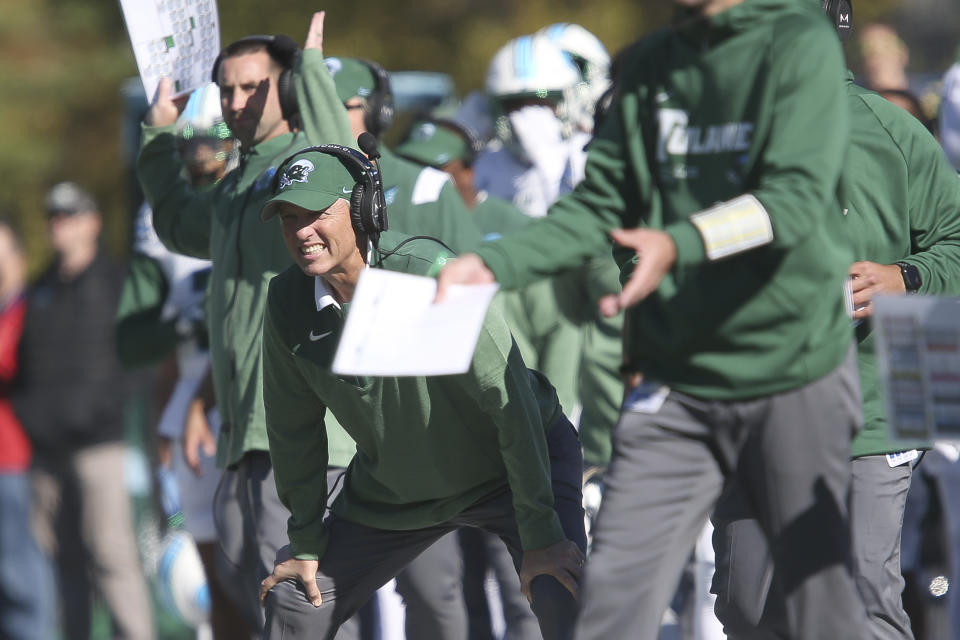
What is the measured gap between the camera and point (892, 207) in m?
4.23

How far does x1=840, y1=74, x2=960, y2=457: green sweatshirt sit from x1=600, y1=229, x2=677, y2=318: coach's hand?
49.0 inches

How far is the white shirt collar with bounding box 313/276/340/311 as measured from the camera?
4.12m

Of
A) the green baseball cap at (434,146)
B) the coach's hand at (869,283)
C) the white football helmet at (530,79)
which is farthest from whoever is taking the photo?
the white football helmet at (530,79)

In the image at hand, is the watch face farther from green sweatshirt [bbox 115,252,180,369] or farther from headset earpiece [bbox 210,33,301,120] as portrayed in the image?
green sweatshirt [bbox 115,252,180,369]

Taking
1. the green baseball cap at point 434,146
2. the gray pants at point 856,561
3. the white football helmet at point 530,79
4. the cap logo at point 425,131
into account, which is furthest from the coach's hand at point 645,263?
the white football helmet at point 530,79

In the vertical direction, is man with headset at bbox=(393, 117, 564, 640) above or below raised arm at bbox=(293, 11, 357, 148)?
below

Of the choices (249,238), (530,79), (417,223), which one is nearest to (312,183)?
(249,238)

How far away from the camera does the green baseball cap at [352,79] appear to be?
5.69m

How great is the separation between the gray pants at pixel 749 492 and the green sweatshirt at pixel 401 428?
2.23ft

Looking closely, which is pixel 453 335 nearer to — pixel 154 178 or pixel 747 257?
pixel 747 257

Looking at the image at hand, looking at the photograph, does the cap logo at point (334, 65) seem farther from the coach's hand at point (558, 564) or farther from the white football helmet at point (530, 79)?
the coach's hand at point (558, 564)

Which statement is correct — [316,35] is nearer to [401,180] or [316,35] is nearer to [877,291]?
[401,180]

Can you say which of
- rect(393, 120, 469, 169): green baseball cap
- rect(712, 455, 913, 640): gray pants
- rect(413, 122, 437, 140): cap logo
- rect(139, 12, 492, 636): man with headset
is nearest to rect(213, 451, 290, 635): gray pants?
rect(139, 12, 492, 636): man with headset

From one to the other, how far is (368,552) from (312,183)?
1.04 meters
